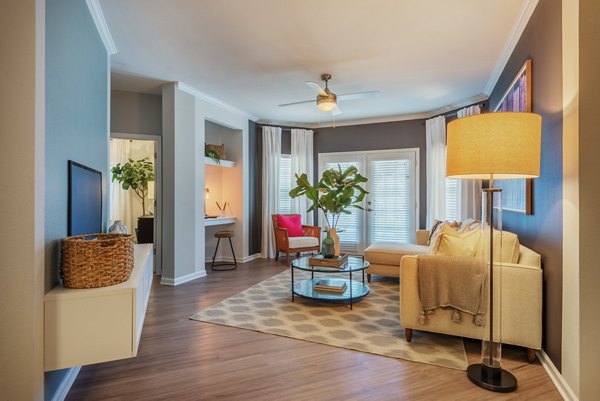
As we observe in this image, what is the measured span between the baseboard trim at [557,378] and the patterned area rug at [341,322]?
50cm

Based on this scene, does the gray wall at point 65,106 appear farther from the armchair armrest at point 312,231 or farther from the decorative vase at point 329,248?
the armchair armrest at point 312,231

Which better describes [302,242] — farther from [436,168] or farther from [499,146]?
[499,146]

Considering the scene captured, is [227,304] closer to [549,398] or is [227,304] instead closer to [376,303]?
[376,303]

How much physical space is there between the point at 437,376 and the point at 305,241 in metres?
3.57

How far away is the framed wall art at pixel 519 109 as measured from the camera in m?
2.57

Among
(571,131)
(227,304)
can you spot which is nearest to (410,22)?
(571,131)

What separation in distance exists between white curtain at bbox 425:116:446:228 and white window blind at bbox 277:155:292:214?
8.54ft

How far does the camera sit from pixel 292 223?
19.2 feet

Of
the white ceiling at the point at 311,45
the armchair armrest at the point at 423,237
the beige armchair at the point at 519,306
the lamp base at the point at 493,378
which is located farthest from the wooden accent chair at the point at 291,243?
the lamp base at the point at 493,378

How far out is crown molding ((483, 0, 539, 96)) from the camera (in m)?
2.50

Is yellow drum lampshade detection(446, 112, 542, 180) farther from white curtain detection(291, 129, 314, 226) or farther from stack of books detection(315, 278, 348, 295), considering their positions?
white curtain detection(291, 129, 314, 226)

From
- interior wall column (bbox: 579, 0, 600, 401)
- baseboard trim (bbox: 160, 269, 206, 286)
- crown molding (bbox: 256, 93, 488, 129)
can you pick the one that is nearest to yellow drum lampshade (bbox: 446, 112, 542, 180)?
interior wall column (bbox: 579, 0, 600, 401)

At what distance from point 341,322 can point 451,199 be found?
342cm

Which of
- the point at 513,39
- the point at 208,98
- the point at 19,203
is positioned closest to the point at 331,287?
the point at 19,203
